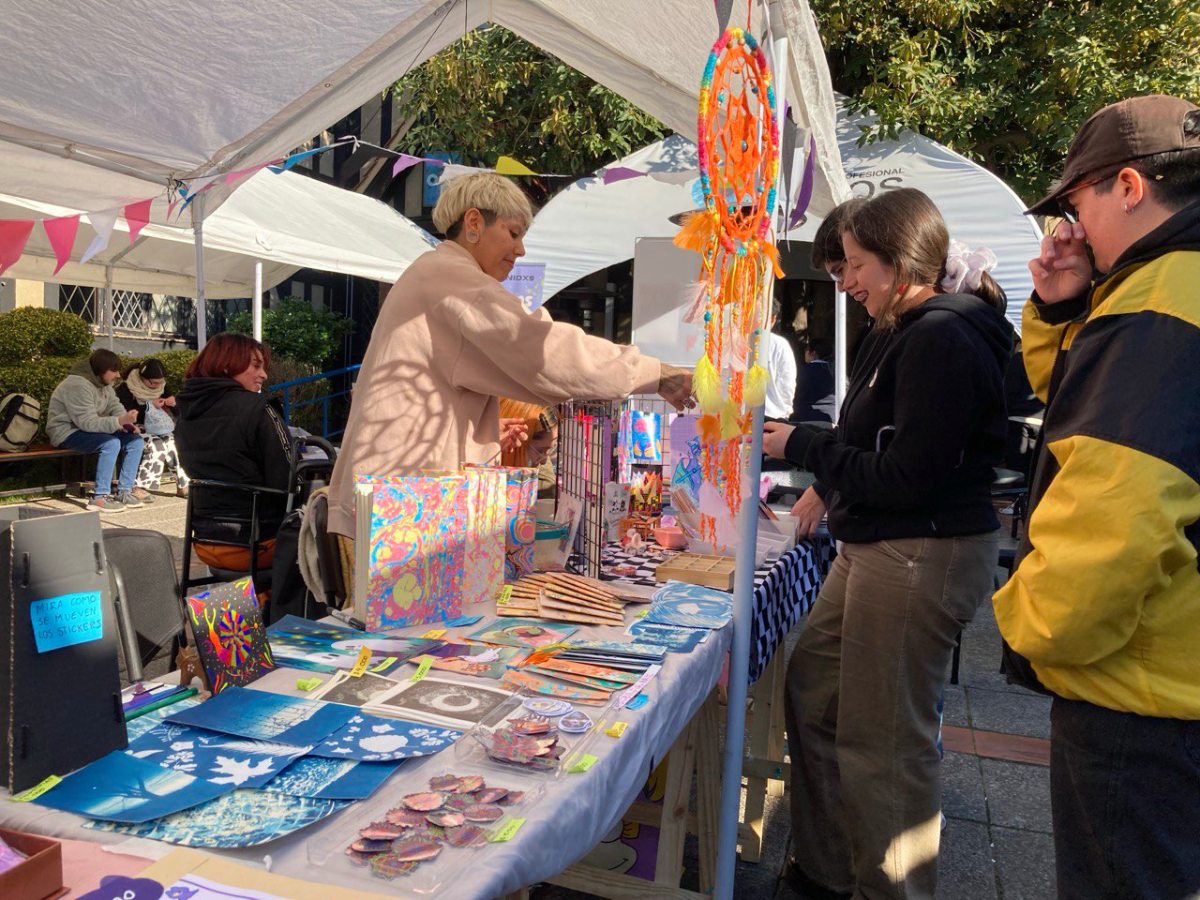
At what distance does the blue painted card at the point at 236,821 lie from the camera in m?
0.97

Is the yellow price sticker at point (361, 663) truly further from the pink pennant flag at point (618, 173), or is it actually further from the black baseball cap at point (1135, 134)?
the pink pennant flag at point (618, 173)

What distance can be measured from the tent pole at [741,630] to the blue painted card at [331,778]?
0.98 m

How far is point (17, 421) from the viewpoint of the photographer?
7.94m

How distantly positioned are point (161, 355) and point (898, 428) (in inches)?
428

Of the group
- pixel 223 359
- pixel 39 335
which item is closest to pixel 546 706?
pixel 223 359

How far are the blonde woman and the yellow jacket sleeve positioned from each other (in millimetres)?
1027

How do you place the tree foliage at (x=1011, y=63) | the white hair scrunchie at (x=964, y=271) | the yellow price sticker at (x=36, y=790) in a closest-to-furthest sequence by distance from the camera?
the yellow price sticker at (x=36, y=790) → the white hair scrunchie at (x=964, y=271) → the tree foliage at (x=1011, y=63)

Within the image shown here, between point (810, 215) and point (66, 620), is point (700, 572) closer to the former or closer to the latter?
point (66, 620)

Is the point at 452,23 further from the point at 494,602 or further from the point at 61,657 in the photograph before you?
the point at 61,657

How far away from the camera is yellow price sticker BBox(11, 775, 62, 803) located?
1.04 meters

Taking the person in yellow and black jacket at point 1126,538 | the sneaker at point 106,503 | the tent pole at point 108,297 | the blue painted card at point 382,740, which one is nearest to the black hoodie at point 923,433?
the person in yellow and black jacket at point 1126,538

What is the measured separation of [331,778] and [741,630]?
1092mm

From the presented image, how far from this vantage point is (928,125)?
23.5 ft

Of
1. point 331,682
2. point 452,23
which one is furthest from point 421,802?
point 452,23
